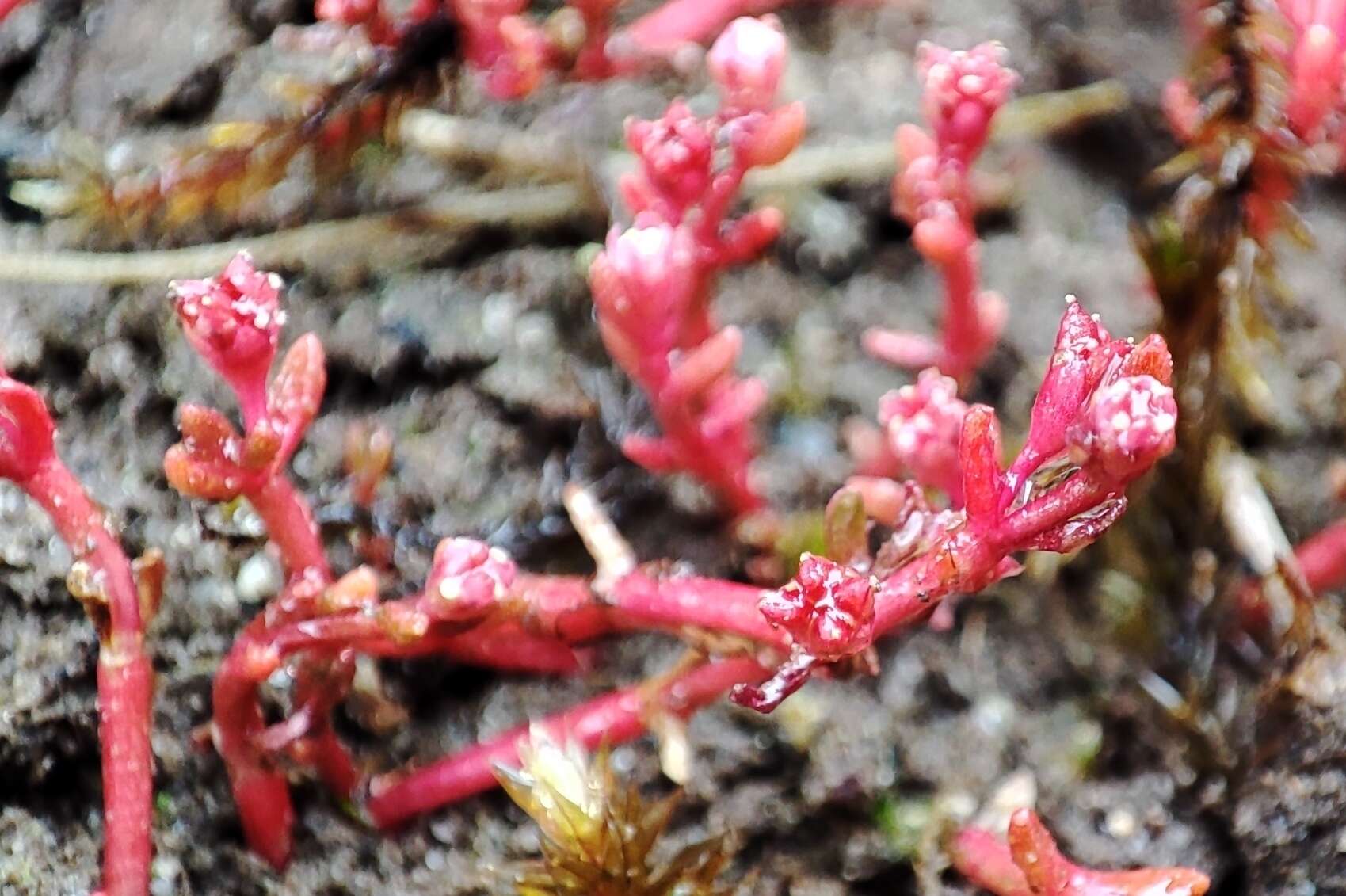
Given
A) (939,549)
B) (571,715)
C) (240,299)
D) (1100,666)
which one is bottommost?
(1100,666)

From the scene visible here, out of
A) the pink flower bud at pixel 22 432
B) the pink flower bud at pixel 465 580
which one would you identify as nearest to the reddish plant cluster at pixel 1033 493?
the pink flower bud at pixel 465 580

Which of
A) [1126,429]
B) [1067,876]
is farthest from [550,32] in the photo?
[1067,876]

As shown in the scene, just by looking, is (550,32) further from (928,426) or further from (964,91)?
(928,426)

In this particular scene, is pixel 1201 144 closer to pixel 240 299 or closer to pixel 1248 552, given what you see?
pixel 1248 552

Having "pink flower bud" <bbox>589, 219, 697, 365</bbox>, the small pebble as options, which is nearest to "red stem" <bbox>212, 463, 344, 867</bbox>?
the small pebble

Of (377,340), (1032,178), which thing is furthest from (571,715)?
(1032,178)

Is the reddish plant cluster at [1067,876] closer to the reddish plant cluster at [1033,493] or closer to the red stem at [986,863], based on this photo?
the red stem at [986,863]
